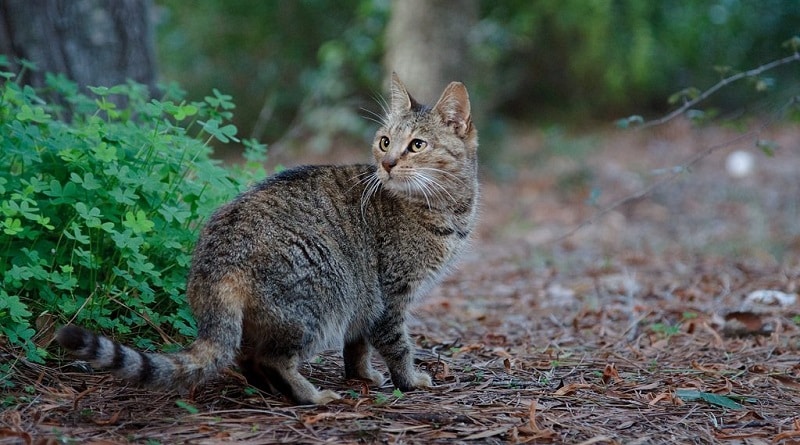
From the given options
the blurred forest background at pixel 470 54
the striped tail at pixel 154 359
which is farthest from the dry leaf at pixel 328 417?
the blurred forest background at pixel 470 54

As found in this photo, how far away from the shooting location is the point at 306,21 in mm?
13156

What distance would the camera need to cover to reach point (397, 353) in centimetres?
381

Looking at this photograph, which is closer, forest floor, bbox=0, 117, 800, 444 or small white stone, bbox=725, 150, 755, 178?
forest floor, bbox=0, 117, 800, 444

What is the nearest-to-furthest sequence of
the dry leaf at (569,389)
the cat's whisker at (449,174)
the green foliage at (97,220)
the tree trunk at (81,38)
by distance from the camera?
the green foliage at (97,220) → the dry leaf at (569,389) → the cat's whisker at (449,174) → the tree trunk at (81,38)

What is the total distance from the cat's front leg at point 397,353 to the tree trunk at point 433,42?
20.9 ft

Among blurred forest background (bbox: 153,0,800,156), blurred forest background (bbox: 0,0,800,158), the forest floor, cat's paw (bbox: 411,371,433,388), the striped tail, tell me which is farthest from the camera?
blurred forest background (bbox: 153,0,800,156)

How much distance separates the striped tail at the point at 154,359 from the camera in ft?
8.79

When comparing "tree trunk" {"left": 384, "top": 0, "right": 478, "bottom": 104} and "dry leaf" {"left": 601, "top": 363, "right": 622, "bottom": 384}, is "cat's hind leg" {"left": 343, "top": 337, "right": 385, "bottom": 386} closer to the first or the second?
"dry leaf" {"left": 601, "top": 363, "right": 622, "bottom": 384}

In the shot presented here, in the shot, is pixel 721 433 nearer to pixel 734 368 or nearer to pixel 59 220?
pixel 734 368

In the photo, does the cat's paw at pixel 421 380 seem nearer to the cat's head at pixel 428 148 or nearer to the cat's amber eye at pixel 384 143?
the cat's head at pixel 428 148

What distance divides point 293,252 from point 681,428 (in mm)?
1757

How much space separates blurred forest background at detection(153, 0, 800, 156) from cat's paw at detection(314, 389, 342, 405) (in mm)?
7856

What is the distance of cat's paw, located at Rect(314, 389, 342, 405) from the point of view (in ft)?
11.0

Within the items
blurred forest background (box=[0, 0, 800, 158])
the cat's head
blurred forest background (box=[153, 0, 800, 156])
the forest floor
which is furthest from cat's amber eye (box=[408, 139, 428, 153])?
blurred forest background (box=[153, 0, 800, 156])
